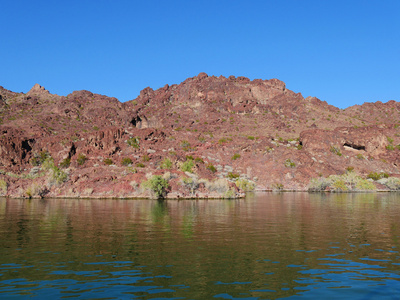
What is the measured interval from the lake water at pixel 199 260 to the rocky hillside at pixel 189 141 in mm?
32841

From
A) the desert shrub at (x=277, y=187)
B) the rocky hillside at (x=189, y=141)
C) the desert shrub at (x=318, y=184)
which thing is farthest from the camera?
the desert shrub at (x=277, y=187)

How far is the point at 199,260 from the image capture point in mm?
14719

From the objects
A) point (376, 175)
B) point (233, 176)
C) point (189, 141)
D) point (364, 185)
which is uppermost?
point (189, 141)

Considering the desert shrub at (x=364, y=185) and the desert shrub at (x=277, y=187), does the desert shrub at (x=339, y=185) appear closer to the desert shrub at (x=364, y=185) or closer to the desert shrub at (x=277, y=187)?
the desert shrub at (x=364, y=185)

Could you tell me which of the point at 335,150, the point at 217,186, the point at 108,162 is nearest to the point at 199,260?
the point at 217,186

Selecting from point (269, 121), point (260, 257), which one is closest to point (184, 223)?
point (260, 257)

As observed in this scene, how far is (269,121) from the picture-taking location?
13788 cm

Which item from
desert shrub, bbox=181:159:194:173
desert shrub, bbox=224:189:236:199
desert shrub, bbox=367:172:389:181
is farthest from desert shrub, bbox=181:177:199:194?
desert shrub, bbox=367:172:389:181

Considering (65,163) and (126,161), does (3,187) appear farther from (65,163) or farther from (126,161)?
(126,161)

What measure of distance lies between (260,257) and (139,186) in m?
44.3

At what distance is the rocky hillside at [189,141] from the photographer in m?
61.0

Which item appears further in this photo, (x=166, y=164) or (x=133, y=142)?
(x=133, y=142)

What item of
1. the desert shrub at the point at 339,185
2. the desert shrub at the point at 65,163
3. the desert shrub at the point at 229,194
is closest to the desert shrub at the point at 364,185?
the desert shrub at the point at 339,185

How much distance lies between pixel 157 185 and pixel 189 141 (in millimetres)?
53699
